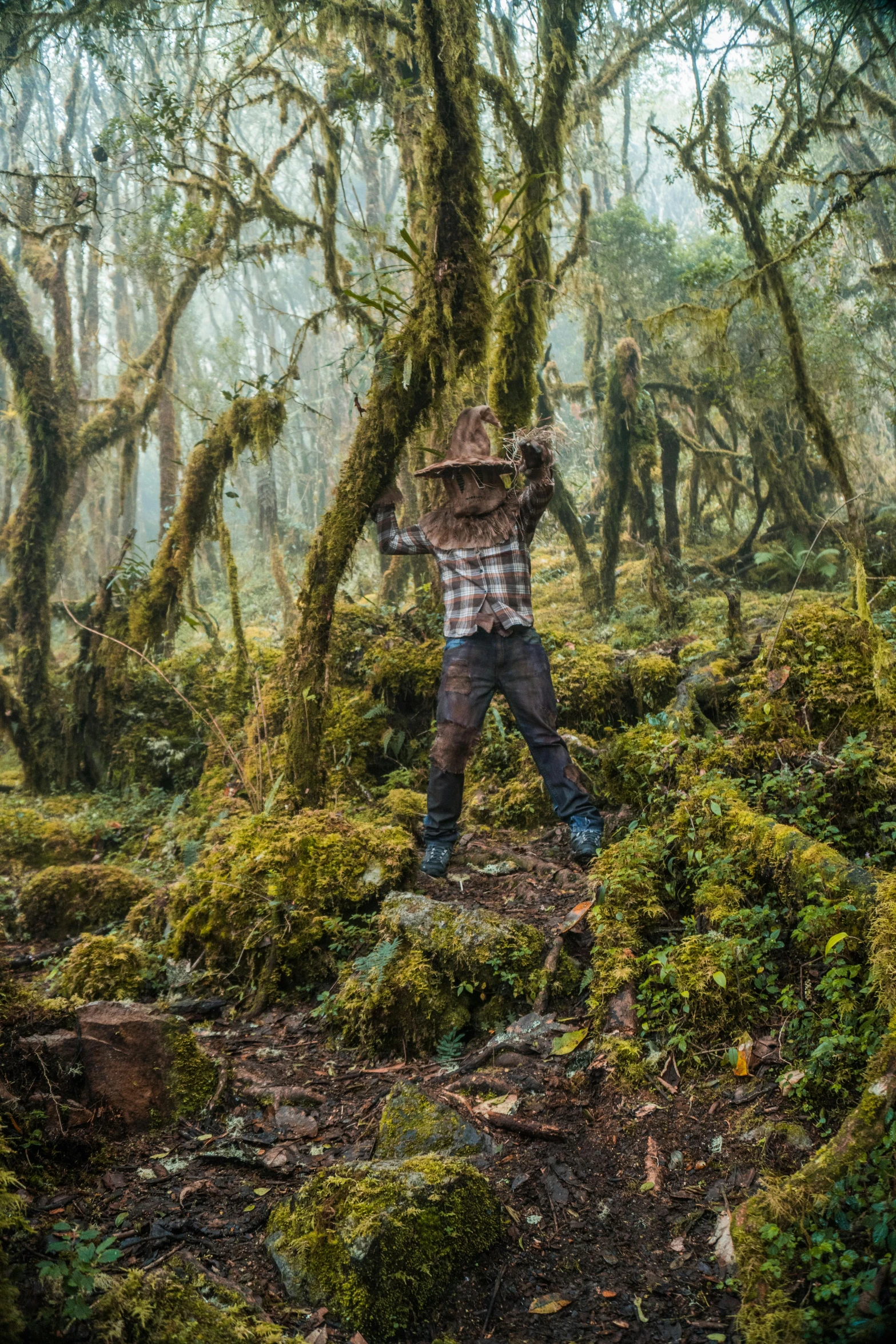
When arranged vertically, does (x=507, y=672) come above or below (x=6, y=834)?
above

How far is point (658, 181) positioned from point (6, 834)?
159 feet

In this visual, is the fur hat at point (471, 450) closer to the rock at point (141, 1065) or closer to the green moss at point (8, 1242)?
the rock at point (141, 1065)

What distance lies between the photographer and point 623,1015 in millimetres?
3084

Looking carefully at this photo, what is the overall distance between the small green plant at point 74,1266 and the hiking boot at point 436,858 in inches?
115

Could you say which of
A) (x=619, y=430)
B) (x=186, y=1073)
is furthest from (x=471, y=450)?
(x=619, y=430)

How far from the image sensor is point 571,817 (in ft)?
15.4

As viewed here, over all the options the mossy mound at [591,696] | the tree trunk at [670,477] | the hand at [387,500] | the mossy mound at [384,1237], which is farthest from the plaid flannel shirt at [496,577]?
the tree trunk at [670,477]

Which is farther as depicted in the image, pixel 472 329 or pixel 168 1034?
pixel 472 329

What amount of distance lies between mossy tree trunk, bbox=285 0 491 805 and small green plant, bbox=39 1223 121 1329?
138 inches

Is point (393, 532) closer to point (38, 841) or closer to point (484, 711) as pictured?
point (484, 711)

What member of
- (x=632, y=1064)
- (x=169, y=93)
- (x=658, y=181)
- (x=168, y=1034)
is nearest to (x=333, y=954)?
(x=168, y=1034)

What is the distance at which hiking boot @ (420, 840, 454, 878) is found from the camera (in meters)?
4.77

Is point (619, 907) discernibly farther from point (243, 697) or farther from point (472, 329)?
point (243, 697)

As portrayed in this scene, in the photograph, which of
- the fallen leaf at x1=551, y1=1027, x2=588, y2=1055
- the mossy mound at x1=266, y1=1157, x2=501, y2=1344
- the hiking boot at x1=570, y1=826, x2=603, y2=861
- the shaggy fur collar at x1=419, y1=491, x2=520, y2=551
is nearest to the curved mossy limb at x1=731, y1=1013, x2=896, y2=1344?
the mossy mound at x1=266, y1=1157, x2=501, y2=1344
